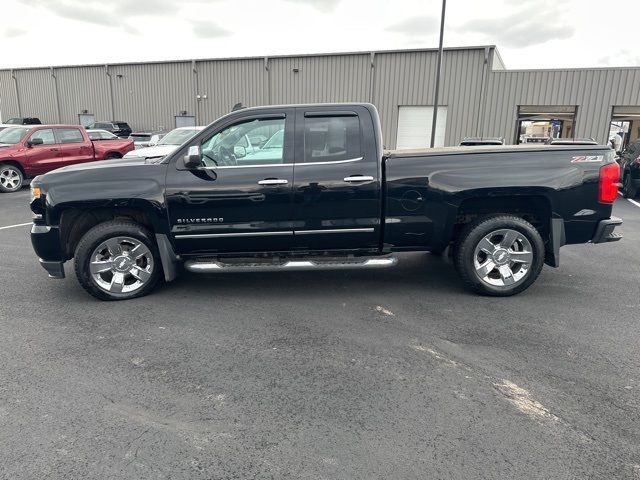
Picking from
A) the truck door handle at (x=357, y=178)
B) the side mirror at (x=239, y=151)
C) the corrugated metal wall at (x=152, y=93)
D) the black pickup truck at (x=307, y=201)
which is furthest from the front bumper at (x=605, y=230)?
the corrugated metal wall at (x=152, y=93)

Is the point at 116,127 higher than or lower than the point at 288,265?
higher

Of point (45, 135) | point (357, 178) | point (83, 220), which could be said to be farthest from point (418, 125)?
point (83, 220)

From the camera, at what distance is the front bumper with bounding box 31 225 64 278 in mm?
4551

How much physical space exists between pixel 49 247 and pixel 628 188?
1309 centimetres

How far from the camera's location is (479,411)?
2824 millimetres

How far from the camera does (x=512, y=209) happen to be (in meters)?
A: 4.86

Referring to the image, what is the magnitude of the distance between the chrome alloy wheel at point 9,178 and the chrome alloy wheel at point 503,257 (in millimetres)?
12405

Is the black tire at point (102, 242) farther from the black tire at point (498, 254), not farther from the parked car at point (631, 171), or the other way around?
the parked car at point (631, 171)

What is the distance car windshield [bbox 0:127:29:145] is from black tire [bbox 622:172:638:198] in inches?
626

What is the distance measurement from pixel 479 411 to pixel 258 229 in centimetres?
261

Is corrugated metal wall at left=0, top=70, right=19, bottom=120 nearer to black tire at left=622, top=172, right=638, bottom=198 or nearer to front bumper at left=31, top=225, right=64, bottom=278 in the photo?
front bumper at left=31, top=225, right=64, bottom=278

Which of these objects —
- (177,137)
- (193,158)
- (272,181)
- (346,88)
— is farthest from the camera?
(346,88)

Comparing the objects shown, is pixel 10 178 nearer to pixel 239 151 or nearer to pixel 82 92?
pixel 239 151

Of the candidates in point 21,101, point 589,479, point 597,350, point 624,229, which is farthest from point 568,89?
point 21,101
